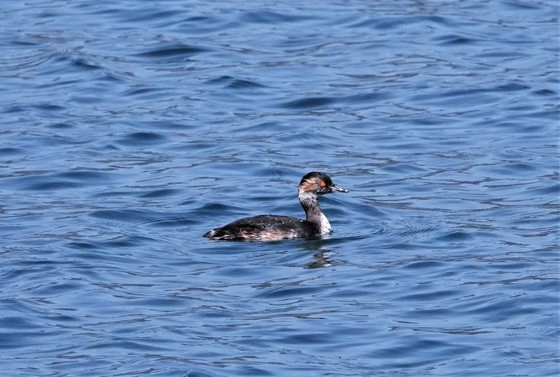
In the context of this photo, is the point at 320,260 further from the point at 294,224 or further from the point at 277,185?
the point at 277,185

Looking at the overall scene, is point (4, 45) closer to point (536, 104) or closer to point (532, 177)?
point (536, 104)

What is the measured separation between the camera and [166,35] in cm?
2652

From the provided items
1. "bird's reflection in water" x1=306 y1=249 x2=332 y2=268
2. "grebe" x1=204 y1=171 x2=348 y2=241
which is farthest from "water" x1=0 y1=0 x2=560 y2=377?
"grebe" x1=204 y1=171 x2=348 y2=241

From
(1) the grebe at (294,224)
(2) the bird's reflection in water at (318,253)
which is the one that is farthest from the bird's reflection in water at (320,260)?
(1) the grebe at (294,224)

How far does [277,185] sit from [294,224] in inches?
91.3

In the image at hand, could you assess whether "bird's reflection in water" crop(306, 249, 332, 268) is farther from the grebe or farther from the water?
the grebe

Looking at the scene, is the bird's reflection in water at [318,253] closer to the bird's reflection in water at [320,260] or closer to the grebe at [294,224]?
the bird's reflection in water at [320,260]

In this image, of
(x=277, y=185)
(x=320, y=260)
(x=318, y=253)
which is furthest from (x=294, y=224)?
(x=277, y=185)

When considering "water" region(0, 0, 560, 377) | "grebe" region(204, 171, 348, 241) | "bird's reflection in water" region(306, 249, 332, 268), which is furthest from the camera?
"grebe" region(204, 171, 348, 241)

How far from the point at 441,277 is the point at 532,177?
4361 millimetres

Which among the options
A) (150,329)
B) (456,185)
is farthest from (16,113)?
(150,329)

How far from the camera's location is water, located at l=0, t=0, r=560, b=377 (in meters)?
13.2

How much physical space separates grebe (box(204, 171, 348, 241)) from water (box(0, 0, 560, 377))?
13 cm

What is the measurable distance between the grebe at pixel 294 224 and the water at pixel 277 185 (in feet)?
0.44
